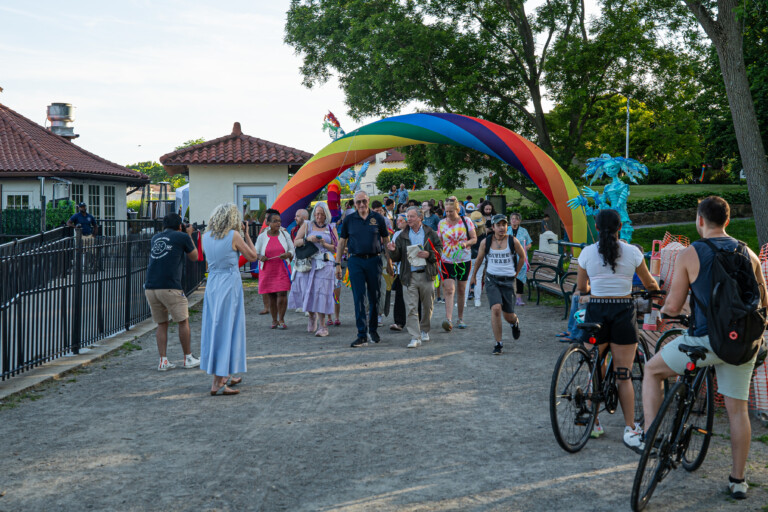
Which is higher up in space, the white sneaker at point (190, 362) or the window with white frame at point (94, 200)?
the window with white frame at point (94, 200)

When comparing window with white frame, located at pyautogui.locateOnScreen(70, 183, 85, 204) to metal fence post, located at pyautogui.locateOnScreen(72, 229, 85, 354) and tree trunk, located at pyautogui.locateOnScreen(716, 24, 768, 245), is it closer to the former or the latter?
metal fence post, located at pyautogui.locateOnScreen(72, 229, 85, 354)

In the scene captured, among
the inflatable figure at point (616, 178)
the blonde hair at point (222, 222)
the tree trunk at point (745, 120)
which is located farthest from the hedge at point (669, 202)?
the blonde hair at point (222, 222)

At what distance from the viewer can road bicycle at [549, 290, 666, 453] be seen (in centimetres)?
539

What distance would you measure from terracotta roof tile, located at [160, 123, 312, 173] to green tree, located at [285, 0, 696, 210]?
11.1 ft

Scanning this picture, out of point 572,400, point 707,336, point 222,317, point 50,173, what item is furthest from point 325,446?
point 50,173

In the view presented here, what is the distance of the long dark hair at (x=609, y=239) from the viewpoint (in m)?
5.64

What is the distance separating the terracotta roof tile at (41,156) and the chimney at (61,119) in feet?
15.7

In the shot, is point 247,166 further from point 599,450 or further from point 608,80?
point 599,450

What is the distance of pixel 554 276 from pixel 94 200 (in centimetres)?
2279

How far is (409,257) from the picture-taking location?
10.2 meters

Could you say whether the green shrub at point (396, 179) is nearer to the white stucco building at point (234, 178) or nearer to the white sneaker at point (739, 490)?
the white stucco building at point (234, 178)

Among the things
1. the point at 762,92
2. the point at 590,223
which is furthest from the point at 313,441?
the point at 762,92

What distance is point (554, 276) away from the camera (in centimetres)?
1479

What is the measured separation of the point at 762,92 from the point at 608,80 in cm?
738
